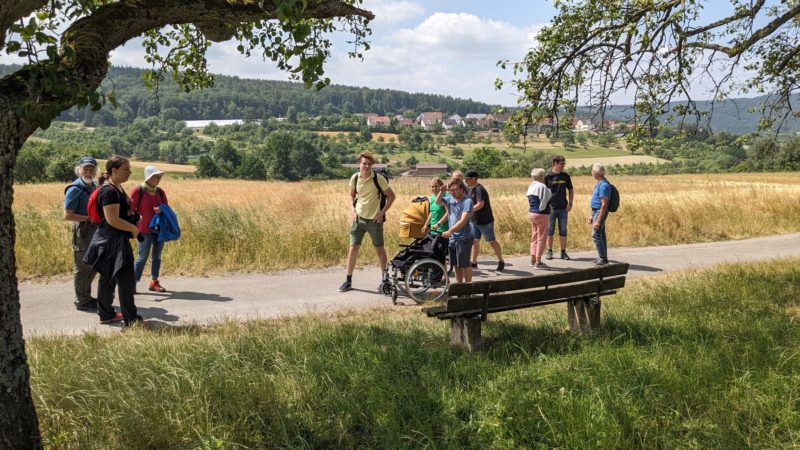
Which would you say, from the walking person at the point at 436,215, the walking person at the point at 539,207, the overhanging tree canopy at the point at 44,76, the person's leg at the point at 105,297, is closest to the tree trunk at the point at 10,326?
the overhanging tree canopy at the point at 44,76

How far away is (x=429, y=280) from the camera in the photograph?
25.2 ft

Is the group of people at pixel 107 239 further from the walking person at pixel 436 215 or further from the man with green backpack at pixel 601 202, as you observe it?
the man with green backpack at pixel 601 202

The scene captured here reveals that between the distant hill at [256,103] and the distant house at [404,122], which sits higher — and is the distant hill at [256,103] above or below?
above

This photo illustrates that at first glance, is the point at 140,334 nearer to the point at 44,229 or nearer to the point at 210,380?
the point at 210,380

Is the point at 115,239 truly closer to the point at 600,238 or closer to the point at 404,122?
the point at 600,238

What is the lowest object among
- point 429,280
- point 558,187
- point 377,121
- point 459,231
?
point 429,280

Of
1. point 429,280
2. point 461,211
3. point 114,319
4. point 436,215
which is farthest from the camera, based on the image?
point 436,215

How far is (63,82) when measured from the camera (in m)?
3.08

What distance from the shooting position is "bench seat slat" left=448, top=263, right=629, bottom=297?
504 centimetres

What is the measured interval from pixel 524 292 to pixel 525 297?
Result: 0.07 m

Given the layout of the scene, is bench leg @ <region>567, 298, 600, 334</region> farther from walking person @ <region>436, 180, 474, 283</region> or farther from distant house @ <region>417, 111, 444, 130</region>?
distant house @ <region>417, 111, 444, 130</region>

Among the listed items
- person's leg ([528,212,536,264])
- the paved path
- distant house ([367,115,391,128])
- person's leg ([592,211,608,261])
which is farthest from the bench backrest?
distant house ([367,115,391,128])

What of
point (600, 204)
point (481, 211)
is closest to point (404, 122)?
point (481, 211)

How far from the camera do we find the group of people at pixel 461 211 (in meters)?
7.31
